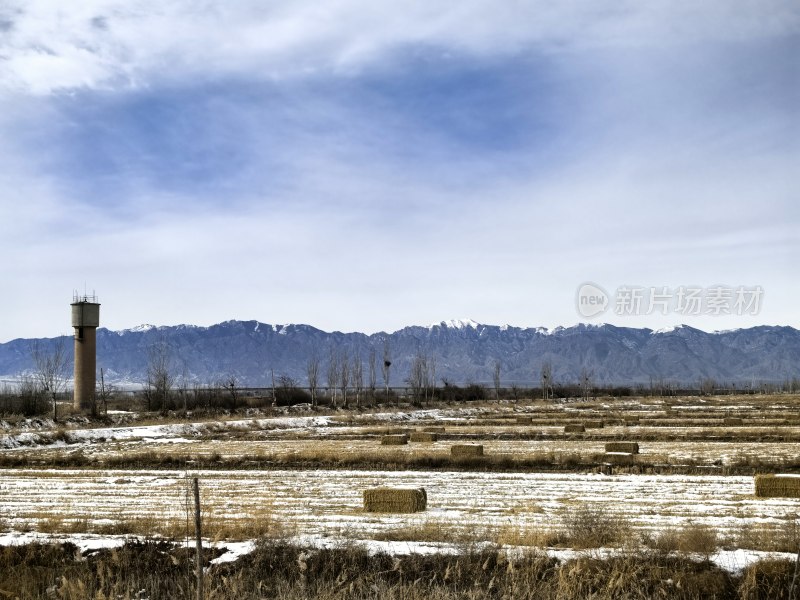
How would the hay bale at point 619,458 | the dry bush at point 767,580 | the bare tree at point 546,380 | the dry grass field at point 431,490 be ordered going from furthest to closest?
the bare tree at point 546,380, the hay bale at point 619,458, the dry grass field at point 431,490, the dry bush at point 767,580

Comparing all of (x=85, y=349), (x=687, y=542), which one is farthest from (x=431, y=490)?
(x=85, y=349)

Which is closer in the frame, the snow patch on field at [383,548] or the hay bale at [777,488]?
the snow patch on field at [383,548]

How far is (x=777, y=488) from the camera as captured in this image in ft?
74.5

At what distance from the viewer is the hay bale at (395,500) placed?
21.3 m

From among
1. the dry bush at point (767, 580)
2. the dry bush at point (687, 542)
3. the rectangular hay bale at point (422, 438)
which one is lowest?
the rectangular hay bale at point (422, 438)

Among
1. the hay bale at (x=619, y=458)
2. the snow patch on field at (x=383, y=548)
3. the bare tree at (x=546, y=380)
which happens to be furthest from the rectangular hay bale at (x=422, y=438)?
the bare tree at (x=546, y=380)

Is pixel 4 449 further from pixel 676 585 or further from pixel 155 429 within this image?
pixel 676 585

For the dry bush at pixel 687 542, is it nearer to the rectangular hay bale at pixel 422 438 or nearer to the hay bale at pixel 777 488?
the hay bale at pixel 777 488

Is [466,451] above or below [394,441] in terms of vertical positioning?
above

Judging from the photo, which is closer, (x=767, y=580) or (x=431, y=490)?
(x=767, y=580)

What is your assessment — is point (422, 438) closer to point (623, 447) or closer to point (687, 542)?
point (623, 447)

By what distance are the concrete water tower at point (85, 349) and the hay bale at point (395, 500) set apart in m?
70.3

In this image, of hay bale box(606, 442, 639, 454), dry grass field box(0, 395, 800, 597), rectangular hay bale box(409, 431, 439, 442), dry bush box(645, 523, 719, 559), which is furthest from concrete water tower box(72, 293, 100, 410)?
dry bush box(645, 523, 719, 559)

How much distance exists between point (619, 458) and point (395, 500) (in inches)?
628
